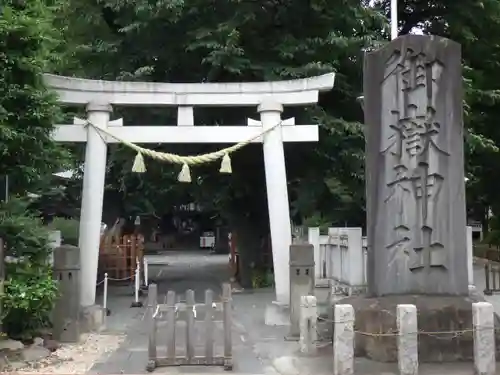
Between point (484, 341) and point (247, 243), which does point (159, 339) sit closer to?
point (484, 341)

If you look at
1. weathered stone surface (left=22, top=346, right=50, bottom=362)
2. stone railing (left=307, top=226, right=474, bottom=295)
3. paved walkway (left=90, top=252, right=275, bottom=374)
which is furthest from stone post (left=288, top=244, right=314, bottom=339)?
weathered stone surface (left=22, top=346, right=50, bottom=362)

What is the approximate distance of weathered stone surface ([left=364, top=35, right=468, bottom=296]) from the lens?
29.7 feet

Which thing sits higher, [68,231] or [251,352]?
[68,231]

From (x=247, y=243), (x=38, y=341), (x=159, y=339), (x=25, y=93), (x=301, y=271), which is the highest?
(x=25, y=93)

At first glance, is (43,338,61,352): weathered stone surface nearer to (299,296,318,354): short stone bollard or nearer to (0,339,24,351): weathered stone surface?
(0,339,24,351): weathered stone surface

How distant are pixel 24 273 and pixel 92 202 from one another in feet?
9.97

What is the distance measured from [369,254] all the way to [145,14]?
10140mm

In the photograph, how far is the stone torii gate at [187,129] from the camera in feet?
41.9

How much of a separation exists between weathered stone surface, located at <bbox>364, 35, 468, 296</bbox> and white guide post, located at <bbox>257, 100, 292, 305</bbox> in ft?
12.1

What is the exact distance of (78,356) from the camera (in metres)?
9.56

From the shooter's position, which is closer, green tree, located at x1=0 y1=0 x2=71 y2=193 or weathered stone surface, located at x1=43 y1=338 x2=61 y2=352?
green tree, located at x1=0 y1=0 x2=71 y2=193

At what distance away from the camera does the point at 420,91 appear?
936 cm

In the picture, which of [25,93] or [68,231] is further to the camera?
[68,231]

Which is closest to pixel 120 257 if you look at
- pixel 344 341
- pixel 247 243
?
pixel 247 243
